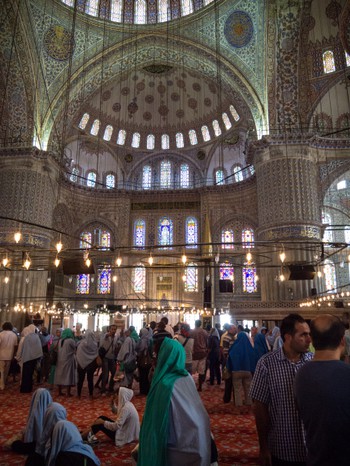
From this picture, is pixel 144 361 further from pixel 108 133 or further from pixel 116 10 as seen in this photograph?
pixel 108 133

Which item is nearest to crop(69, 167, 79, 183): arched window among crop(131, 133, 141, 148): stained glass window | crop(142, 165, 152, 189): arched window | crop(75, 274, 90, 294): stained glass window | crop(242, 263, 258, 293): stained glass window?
crop(131, 133, 141, 148): stained glass window

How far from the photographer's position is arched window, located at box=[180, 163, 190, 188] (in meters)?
23.1

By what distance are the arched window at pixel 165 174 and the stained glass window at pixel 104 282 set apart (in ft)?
19.6

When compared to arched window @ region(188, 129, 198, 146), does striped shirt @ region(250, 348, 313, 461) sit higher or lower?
lower

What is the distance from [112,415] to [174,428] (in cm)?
443

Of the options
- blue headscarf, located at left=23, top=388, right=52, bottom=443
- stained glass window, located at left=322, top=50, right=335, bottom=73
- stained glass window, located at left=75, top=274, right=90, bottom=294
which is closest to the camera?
blue headscarf, located at left=23, top=388, right=52, bottom=443

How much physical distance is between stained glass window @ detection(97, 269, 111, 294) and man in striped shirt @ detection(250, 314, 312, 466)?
65.3 ft

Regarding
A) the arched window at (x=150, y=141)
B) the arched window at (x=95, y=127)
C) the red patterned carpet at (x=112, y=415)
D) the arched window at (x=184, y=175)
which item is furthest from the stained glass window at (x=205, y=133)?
the red patterned carpet at (x=112, y=415)

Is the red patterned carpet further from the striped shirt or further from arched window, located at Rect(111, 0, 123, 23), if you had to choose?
arched window, located at Rect(111, 0, 123, 23)

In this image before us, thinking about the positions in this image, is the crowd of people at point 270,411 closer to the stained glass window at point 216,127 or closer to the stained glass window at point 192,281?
the stained glass window at point 192,281

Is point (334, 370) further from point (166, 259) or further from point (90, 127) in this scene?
point (90, 127)

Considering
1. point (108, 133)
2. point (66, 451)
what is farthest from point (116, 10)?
point (66, 451)

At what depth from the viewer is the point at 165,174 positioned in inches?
926

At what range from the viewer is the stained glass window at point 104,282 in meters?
21.8
